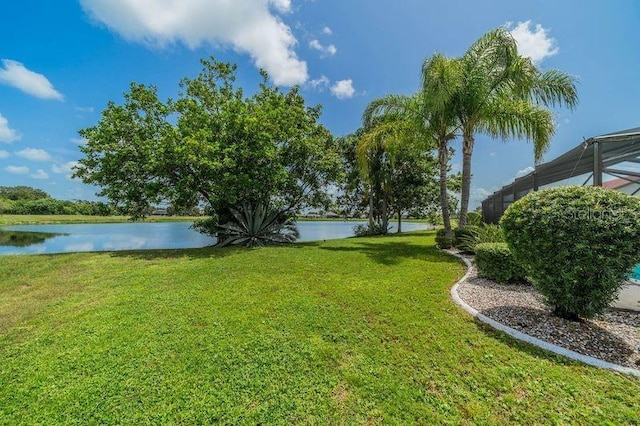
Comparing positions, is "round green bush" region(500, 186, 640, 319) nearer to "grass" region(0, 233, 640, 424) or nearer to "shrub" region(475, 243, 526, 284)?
"grass" region(0, 233, 640, 424)

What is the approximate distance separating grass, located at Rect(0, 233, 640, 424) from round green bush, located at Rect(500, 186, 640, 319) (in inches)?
41.6

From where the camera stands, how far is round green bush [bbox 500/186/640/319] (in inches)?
131

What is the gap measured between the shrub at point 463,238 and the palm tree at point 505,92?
1.83 meters

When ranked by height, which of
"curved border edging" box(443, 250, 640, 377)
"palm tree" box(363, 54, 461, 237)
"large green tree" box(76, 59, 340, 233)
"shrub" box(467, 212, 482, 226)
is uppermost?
"palm tree" box(363, 54, 461, 237)

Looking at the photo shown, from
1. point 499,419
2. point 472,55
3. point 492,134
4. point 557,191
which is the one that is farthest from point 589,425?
point 472,55

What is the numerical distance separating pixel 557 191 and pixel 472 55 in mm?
8494

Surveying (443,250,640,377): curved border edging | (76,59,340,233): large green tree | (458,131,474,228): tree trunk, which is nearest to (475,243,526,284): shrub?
(443,250,640,377): curved border edging

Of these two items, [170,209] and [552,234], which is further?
Result: [170,209]

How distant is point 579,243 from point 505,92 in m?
8.62

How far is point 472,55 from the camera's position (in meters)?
10.1

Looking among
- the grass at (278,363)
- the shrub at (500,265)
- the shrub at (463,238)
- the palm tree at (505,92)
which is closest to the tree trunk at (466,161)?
the palm tree at (505,92)

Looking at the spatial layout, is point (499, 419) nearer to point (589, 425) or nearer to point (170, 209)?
point (589, 425)

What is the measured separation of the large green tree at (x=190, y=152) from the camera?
31.8 feet

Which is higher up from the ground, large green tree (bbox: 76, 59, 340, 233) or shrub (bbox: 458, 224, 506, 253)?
large green tree (bbox: 76, 59, 340, 233)
